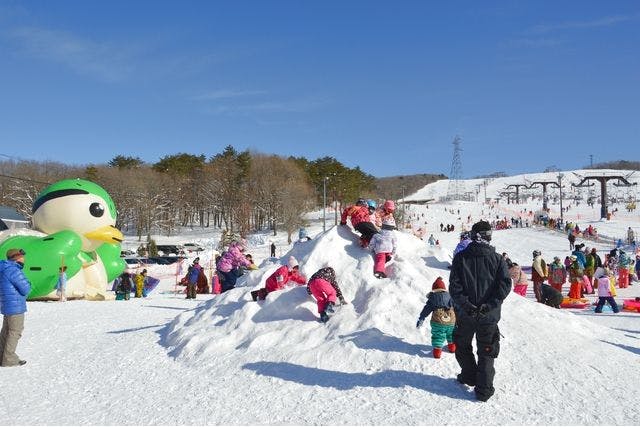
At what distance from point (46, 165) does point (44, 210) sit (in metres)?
50.8

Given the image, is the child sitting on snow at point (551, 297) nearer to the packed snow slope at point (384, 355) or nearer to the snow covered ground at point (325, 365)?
the snow covered ground at point (325, 365)

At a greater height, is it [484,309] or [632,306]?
[484,309]

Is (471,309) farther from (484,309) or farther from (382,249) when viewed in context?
(382,249)

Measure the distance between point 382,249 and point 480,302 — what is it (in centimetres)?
296

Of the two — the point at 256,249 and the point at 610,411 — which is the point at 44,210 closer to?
the point at 610,411

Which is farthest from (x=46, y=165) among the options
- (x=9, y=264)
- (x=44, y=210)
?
(x=9, y=264)

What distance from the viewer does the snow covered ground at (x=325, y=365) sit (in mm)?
4801

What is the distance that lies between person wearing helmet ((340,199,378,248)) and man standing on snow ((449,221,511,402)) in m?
3.35

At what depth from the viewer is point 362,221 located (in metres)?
8.55

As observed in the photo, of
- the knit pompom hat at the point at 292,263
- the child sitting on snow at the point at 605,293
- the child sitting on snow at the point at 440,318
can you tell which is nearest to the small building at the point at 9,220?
the knit pompom hat at the point at 292,263

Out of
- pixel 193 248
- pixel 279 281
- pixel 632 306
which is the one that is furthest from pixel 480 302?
pixel 193 248

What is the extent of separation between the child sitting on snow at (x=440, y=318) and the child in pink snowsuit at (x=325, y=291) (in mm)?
1308

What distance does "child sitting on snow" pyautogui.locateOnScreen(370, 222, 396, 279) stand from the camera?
25.0 ft

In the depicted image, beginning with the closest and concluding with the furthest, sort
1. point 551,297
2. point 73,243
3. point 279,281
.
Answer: point 279,281, point 551,297, point 73,243
